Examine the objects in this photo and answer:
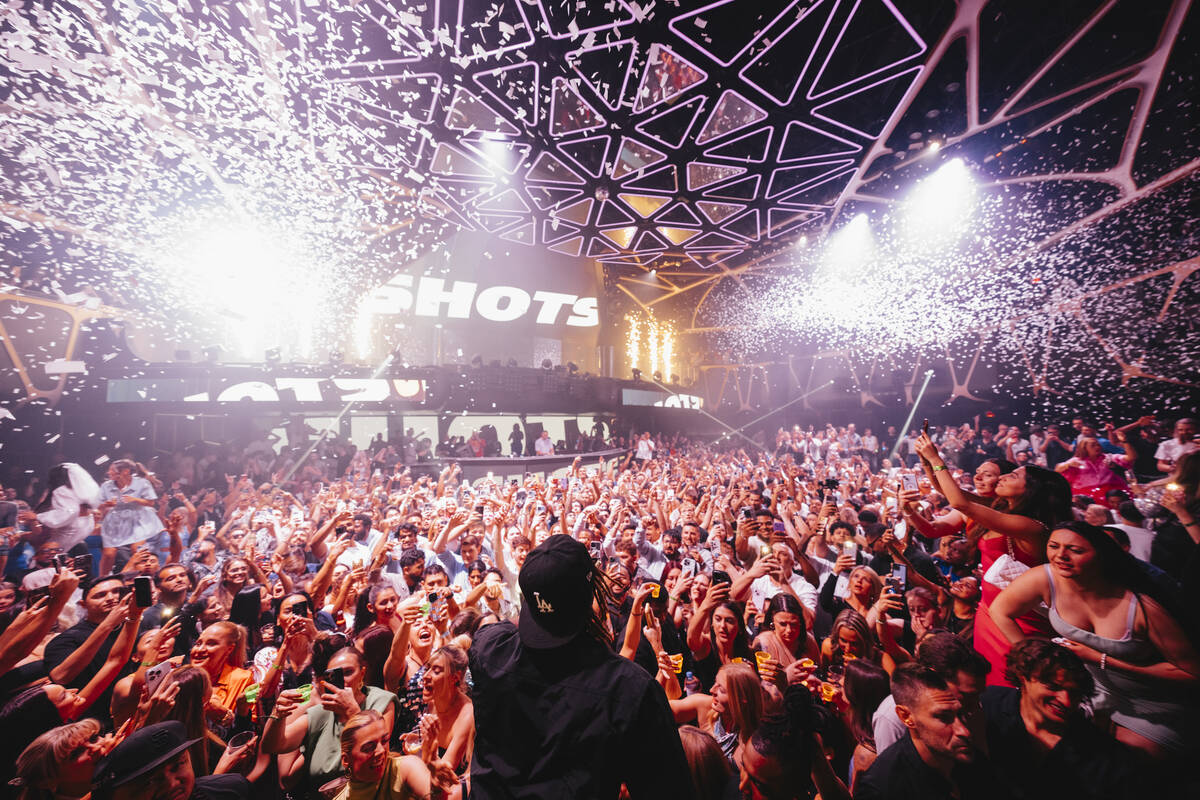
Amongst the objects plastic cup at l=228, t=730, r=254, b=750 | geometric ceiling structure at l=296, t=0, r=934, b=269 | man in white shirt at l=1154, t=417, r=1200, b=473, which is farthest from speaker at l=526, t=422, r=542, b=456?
man in white shirt at l=1154, t=417, r=1200, b=473

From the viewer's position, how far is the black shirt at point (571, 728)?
1087mm

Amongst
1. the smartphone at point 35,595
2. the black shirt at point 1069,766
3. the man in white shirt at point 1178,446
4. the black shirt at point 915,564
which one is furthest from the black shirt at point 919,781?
the man in white shirt at point 1178,446

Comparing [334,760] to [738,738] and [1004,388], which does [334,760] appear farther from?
[1004,388]

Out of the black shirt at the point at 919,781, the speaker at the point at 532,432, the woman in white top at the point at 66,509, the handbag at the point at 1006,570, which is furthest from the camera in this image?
the speaker at the point at 532,432

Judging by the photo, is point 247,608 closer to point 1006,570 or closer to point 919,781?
point 919,781

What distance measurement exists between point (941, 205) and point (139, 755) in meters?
14.6

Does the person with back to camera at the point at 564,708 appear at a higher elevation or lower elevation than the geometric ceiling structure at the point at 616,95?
lower

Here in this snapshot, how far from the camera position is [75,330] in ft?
28.0

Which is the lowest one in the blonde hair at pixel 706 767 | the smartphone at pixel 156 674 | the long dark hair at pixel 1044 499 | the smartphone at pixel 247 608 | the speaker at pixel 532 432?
the speaker at pixel 532 432

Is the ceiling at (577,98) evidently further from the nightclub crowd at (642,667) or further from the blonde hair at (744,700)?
the blonde hair at (744,700)

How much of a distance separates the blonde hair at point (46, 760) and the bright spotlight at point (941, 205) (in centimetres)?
1411

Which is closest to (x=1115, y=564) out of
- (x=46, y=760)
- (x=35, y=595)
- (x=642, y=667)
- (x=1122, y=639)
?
(x=1122, y=639)

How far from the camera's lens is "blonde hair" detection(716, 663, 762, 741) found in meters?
1.90

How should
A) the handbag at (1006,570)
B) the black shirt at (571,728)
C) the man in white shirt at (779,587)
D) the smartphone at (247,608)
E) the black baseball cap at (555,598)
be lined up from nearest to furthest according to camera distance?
the black shirt at (571,728) < the black baseball cap at (555,598) < the handbag at (1006,570) < the man in white shirt at (779,587) < the smartphone at (247,608)
